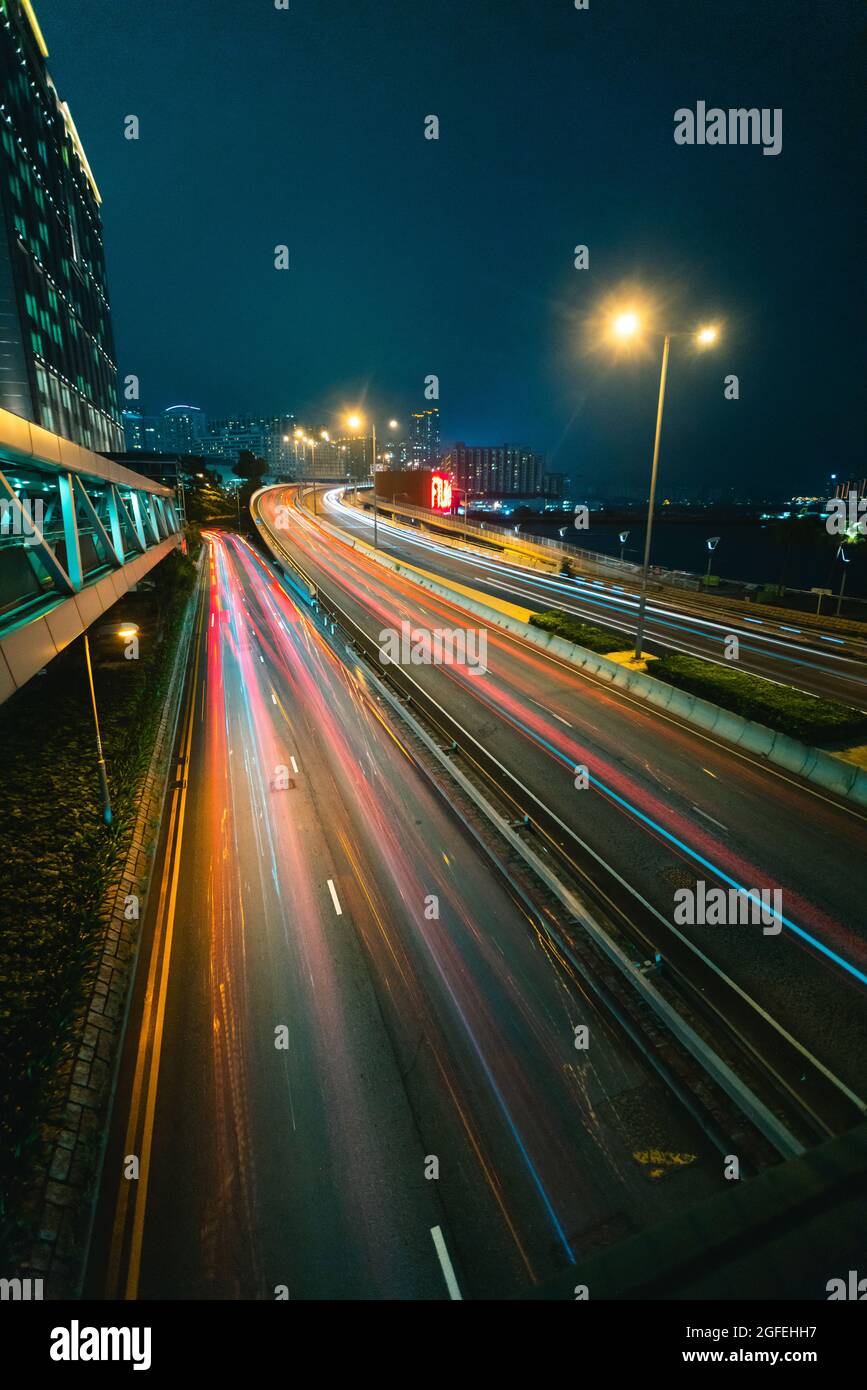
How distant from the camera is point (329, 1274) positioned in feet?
20.0

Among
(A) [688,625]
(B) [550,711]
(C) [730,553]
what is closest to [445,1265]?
(B) [550,711]

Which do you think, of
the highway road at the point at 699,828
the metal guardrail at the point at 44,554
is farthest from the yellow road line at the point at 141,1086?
the highway road at the point at 699,828

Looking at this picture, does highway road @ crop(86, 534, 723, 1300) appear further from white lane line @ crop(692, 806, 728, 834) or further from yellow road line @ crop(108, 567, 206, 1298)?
white lane line @ crop(692, 806, 728, 834)

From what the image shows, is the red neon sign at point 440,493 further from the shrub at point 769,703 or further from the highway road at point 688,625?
the shrub at point 769,703

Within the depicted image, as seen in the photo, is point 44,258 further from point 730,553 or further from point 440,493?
point 730,553

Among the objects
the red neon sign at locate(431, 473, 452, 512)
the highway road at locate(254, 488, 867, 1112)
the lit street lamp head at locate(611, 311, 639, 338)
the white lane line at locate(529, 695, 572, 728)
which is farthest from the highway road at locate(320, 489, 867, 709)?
the red neon sign at locate(431, 473, 452, 512)

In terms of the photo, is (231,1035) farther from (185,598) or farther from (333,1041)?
(185,598)

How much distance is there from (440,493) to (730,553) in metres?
85.8

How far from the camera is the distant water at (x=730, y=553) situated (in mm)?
101750

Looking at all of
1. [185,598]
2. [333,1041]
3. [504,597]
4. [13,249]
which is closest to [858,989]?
[333,1041]

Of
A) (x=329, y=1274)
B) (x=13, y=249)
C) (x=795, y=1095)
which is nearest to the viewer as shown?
(x=329, y=1274)

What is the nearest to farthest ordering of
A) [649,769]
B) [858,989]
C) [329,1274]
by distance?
[329,1274]
[858,989]
[649,769]

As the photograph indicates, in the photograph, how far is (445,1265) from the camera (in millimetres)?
6137
